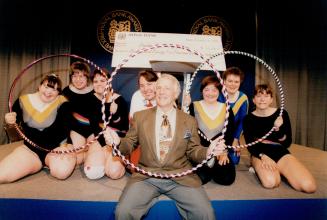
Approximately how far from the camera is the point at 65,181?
10.5 feet

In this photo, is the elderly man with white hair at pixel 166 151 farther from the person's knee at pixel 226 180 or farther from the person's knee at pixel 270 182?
the person's knee at pixel 270 182

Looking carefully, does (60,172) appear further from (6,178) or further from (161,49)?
(161,49)

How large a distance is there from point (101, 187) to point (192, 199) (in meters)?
1.15

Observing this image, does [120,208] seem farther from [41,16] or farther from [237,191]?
[41,16]

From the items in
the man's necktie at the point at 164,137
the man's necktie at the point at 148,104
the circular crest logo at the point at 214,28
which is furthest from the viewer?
the circular crest logo at the point at 214,28

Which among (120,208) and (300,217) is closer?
(120,208)

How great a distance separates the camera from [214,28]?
24.4 ft

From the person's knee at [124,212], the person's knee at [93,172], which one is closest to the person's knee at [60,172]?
A: the person's knee at [93,172]

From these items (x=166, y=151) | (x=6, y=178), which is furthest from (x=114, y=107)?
(x=6, y=178)

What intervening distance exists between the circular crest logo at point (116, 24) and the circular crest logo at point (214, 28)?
1602mm

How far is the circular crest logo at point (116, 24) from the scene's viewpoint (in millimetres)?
7242

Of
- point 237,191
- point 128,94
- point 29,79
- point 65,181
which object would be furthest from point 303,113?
point 29,79

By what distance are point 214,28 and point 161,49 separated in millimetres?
3608

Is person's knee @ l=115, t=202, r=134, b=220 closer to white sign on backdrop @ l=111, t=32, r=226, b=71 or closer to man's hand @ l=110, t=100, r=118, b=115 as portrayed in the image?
man's hand @ l=110, t=100, r=118, b=115
